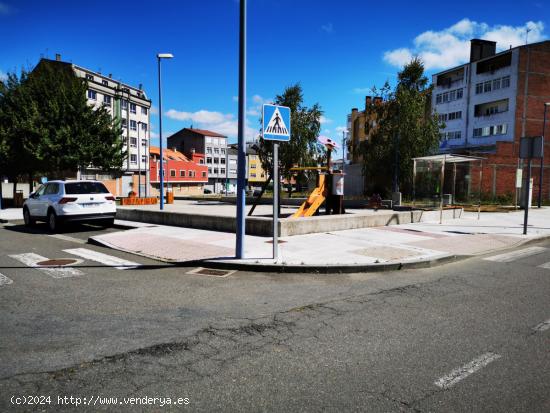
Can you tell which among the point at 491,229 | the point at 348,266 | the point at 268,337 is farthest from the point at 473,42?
the point at 268,337

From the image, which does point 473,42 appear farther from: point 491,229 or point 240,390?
point 240,390

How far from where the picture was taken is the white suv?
12203 millimetres

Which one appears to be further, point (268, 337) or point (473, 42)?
point (473, 42)

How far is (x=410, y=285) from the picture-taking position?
6.19 metres

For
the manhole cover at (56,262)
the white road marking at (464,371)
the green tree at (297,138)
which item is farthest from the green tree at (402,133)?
the white road marking at (464,371)

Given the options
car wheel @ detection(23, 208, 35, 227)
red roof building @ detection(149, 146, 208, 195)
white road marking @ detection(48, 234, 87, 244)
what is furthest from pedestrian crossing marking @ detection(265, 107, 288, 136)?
red roof building @ detection(149, 146, 208, 195)

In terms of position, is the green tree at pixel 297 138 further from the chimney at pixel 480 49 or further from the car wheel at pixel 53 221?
the chimney at pixel 480 49

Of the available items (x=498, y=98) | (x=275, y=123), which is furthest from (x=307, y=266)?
(x=498, y=98)

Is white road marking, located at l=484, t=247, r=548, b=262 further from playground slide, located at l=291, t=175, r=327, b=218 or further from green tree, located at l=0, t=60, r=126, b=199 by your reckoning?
green tree, located at l=0, t=60, r=126, b=199

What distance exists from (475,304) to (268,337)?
118 inches

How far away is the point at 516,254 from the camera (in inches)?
358

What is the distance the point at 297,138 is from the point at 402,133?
855cm

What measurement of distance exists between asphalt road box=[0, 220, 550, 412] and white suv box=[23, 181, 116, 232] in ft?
19.1

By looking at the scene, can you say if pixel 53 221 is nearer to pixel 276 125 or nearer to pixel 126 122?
pixel 276 125
